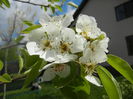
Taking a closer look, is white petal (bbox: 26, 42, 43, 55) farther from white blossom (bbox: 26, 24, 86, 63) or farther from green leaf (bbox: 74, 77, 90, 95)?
green leaf (bbox: 74, 77, 90, 95)

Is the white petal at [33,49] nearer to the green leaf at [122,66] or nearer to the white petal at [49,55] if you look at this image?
the white petal at [49,55]

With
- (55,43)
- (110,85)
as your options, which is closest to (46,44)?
(55,43)

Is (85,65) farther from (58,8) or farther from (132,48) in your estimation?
(132,48)

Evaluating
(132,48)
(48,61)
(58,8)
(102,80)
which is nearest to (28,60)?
(48,61)

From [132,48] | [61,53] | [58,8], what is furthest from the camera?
[132,48]

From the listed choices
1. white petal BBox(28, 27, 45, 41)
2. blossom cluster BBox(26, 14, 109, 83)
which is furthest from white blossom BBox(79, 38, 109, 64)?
white petal BBox(28, 27, 45, 41)
